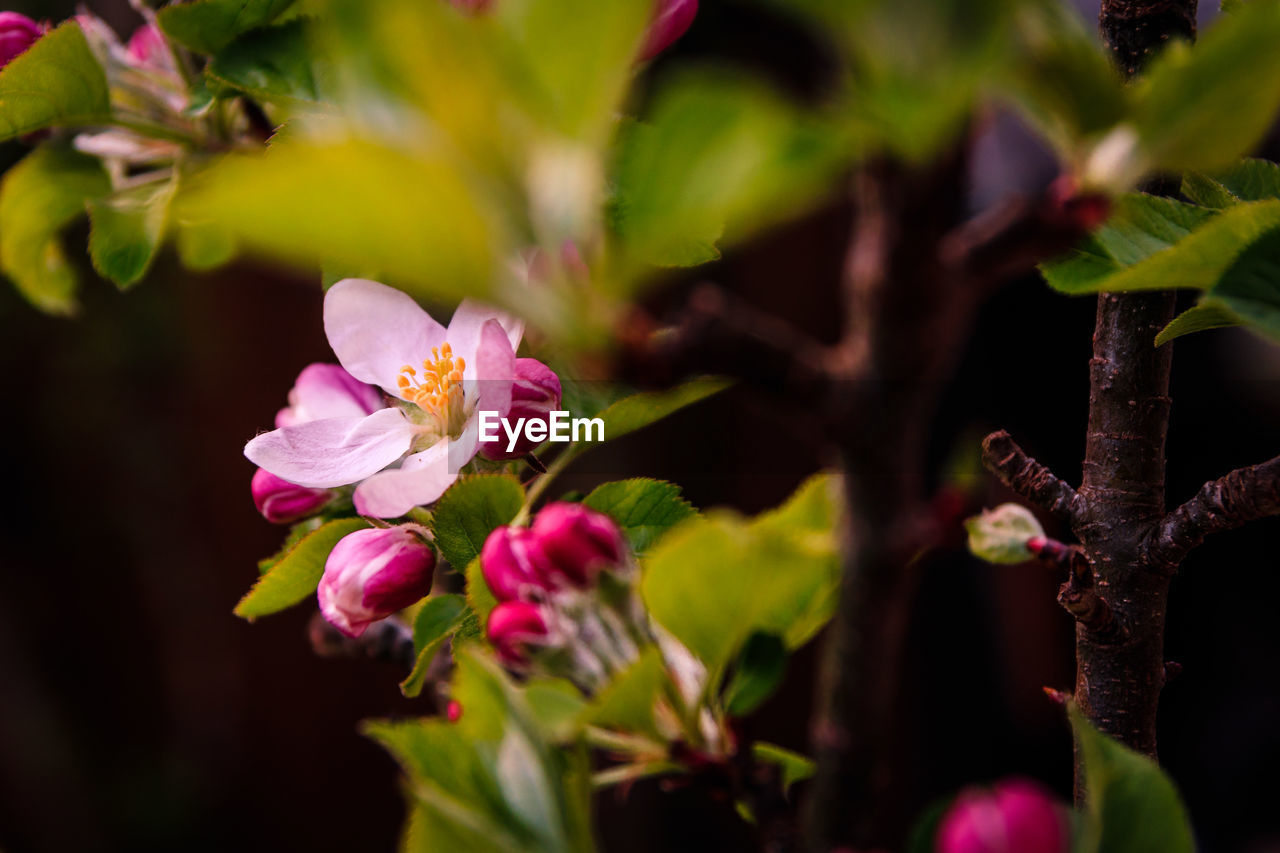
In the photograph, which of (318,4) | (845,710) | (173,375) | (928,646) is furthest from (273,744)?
(845,710)

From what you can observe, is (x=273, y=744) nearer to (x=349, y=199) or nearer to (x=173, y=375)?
(x=173, y=375)

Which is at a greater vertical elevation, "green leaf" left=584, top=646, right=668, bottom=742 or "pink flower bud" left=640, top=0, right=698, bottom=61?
"pink flower bud" left=640, top=0, right=698, bottom=61

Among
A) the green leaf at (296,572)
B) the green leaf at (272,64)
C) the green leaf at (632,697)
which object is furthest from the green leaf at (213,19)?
the green leaf at (632,697)

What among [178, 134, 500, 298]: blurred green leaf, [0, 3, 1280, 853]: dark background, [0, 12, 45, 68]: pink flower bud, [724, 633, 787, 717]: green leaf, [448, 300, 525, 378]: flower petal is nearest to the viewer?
[178, 134, 500, 298]: blurred green leaf

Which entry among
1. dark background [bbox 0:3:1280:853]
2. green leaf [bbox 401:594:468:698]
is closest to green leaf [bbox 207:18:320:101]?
green leaf [bbox 401:594:468:698]

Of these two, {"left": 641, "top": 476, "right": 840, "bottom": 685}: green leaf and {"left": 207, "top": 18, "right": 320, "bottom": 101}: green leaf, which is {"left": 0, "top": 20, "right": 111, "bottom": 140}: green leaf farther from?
{"left": 641, "top": 476, "right": 840, "bottom": 685}: green leaf

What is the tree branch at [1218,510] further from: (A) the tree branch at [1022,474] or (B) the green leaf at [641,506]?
(B) the green leaf at [641,506]
